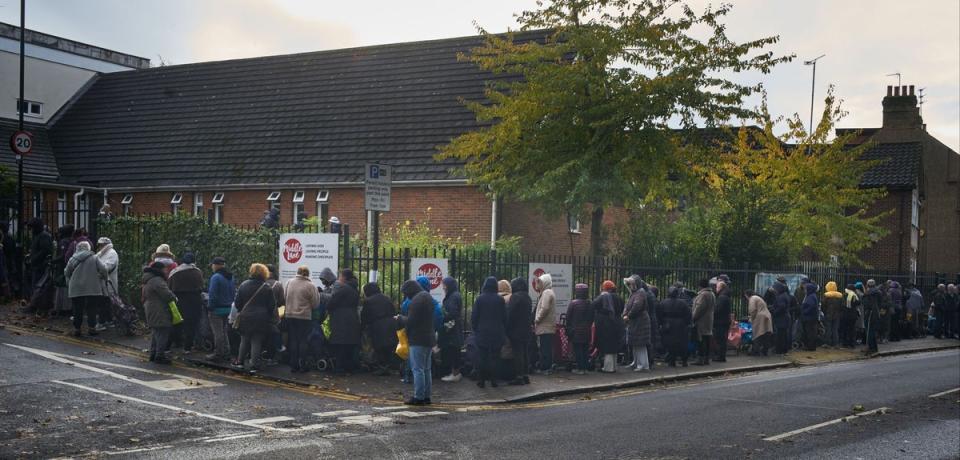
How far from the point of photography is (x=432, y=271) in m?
16.3

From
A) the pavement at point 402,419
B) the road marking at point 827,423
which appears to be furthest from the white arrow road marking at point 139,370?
the road marking at point 827,423

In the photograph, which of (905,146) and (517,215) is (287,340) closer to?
(517,215)

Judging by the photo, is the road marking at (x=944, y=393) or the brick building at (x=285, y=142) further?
the brick building at (x=285, y=142)

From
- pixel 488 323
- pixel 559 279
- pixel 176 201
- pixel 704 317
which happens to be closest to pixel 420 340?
pixel 488 323

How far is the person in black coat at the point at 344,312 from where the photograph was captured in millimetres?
14906

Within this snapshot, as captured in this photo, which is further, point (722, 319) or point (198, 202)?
point (198, 202)

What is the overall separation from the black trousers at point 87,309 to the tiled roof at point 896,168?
3732 centimetres

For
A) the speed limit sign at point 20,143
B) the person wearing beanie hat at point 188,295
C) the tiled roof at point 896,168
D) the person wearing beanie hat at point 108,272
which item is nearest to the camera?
the person wearing beanie hat at point 188,295

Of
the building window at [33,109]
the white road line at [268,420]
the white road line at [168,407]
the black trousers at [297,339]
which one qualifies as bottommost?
the white road line at [268,420]

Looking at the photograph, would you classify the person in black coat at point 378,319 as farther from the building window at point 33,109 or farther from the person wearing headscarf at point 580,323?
the building window at point 33,109

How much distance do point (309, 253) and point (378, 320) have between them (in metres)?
2.08

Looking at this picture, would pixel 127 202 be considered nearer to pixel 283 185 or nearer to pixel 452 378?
pixel 283 185

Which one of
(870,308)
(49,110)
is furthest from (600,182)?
(49,110)

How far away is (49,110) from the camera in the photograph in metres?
38.2
